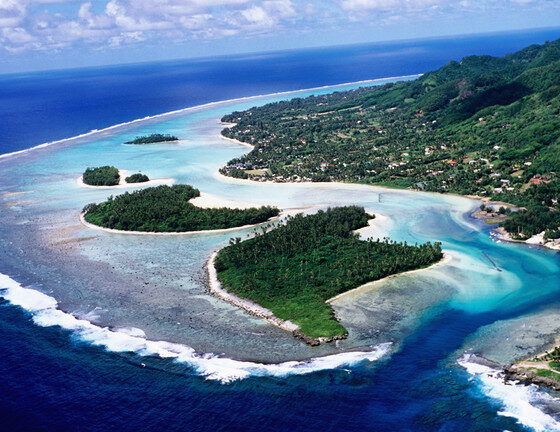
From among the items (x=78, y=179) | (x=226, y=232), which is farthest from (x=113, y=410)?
(x=78, y=179)

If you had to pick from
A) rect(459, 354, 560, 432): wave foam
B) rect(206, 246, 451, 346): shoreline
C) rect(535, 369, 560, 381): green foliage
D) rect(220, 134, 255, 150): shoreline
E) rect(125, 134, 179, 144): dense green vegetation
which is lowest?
rect(459, 354, 560, 432): wave foam

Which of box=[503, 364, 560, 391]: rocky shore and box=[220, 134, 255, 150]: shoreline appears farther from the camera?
box=[220, 134, 255, 150]: shoreline

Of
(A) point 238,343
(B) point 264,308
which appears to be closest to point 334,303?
(B) point 264,308

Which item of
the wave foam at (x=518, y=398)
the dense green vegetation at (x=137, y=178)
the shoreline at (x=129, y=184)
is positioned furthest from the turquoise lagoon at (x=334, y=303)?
the dense green vegetation at (x=137, y=178)

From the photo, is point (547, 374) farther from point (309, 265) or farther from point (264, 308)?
point (309, 265)

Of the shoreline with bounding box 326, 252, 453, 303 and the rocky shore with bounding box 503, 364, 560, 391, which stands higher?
the shoreline with bounding box 326, 252, 453, 303

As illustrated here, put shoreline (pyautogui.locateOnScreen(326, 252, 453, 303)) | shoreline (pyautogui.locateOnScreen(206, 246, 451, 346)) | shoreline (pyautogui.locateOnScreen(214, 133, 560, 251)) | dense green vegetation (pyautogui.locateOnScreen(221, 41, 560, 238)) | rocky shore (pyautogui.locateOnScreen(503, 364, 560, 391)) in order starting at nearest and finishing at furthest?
1. rocky shore (pyautogui.locateOnScreen(503, 364, 560, 391))
2. shoreline (pyautogui.locateOnScreen(206, 246, 451, 346))
3. shoreline (pyautogui.locateOnScreen(326, 252, 453, 303))
4. shoreline (pyautogui.locateOnScreen(214, 133, 560, 251))
5. dense green vegetation (pyautogui.locateOnScreen(221, 41, 560, 238))

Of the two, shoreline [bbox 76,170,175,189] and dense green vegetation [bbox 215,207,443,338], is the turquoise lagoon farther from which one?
shoreline [bbox 76,170,175,189]

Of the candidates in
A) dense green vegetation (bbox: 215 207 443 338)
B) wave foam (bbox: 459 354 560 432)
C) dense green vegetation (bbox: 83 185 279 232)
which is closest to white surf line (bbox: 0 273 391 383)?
dense green vegetation (bbox: 215 207 443 338)
